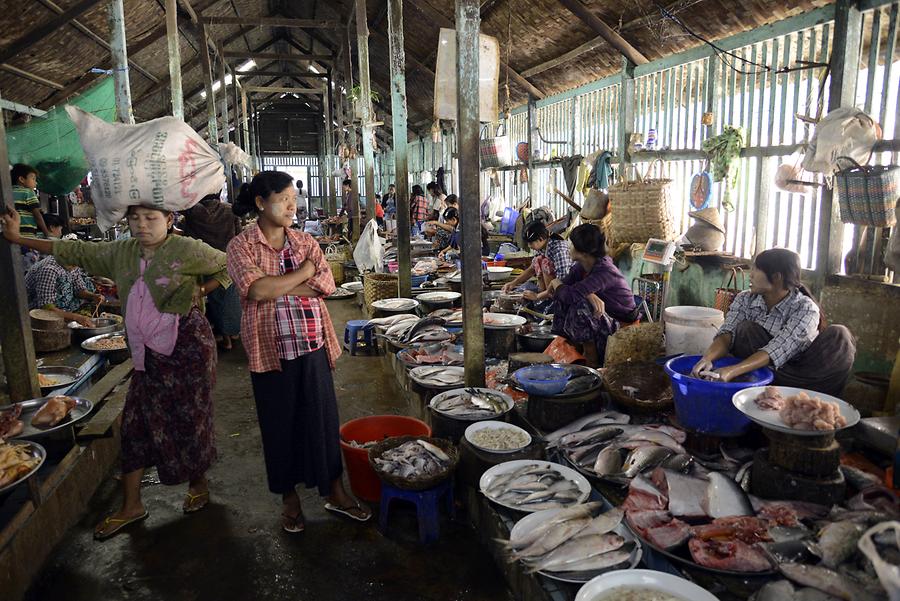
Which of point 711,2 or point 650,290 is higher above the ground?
point 711,2

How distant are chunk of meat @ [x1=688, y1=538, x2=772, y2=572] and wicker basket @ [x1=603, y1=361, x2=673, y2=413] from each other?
4.58 feet

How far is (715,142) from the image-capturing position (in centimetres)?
629

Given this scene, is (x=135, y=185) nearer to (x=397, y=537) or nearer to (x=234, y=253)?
(x=234, y=253)

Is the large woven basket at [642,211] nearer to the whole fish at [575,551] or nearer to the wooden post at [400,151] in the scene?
the wooden post at [400,151]

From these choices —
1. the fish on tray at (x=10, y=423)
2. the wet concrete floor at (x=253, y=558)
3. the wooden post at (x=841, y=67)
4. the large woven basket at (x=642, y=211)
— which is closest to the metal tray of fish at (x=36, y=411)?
the fish on tray at (x=10, y=423)

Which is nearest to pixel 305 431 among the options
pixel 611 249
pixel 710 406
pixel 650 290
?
pixel 710 406

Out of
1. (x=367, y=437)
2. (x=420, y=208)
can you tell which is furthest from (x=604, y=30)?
(x=420, y=208)

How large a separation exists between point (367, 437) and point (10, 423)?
2.11 metres

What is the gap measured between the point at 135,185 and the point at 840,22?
521cm

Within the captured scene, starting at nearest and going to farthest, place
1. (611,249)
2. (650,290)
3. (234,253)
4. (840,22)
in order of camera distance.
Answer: (234,253) < (840,22) < (650,290) < (611,249)

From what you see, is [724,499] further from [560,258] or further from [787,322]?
[560,258]

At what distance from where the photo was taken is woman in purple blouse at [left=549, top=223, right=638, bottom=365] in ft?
17.3

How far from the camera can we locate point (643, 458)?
131 inches

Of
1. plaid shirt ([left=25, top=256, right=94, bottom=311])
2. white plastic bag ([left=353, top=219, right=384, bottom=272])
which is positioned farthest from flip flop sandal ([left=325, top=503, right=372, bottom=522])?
white plastic bag ([left=353, top=219, right=384, bottom=272])
